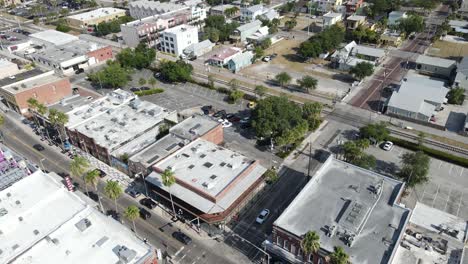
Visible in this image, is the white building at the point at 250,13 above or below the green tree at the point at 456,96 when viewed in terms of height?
above

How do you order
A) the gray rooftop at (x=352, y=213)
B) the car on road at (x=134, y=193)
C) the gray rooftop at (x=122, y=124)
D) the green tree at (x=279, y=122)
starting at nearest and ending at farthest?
the gray rooftop at (x=352, y=213) < the car on road at (x=134, y=193) < the green tree at (x=279, y=122) < the gray rooftop at (x=122, y=124)

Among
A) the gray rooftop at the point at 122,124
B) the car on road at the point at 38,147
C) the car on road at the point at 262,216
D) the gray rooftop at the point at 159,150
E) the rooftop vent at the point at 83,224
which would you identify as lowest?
the car on road at the point at 38,147

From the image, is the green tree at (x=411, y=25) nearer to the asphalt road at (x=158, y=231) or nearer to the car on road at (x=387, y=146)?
the car on road at (x=387, y=146)

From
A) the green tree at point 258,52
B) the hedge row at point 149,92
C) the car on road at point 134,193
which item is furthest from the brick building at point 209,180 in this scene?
the green tree at point 258,52

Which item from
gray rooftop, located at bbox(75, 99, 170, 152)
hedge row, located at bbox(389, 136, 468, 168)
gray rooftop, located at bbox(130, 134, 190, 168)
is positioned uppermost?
gray rooftop, located at bbox(75, 99, 170, 152)

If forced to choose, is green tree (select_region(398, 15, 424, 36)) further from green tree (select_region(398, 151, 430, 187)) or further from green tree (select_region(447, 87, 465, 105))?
green tree (select_region(398, 151, 430, 187))

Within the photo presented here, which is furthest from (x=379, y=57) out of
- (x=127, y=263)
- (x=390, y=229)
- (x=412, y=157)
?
(x=127, y=263)

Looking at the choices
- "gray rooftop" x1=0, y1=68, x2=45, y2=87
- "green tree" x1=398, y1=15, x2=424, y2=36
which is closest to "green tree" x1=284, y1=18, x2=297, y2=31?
"green tree" x1=398, y1=15, x2=424, y2=36
